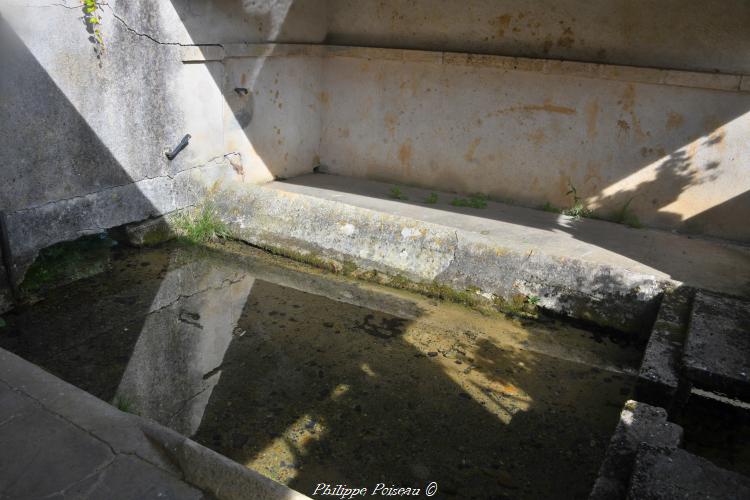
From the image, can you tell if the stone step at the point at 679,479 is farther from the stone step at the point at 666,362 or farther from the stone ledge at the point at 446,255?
the stone ledge at the point at 446,255

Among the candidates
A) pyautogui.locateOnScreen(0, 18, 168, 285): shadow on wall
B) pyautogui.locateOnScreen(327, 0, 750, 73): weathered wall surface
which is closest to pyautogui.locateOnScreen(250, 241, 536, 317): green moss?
pyautogui.locateOnScreen(0, 18, 168, 285): shadow on wall

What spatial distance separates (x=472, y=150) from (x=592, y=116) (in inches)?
56.8

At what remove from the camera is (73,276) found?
538 cm

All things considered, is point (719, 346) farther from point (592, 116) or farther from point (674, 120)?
point (592, 116)

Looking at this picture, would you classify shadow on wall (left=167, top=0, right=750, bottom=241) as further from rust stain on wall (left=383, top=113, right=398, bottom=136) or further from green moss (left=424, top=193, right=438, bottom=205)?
green moss (left=424, top=193, right=438, bottom=205)

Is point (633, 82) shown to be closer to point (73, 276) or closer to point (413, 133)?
point (413, 133)

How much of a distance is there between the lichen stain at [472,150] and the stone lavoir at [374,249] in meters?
0.13

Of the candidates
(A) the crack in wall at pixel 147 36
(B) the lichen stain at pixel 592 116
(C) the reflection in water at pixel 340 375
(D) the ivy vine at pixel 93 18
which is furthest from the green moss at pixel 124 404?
(B) the lichen stain at pixel 592 116

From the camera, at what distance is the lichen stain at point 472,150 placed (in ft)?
23.2

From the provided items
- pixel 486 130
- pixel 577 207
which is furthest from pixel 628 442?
pixel 486 130

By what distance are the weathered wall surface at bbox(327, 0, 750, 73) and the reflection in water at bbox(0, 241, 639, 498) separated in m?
3.20

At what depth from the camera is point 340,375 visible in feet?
13.6

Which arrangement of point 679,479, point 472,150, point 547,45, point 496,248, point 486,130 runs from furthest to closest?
1. point 472,150
2. point 486,130
3. point 547,45
4. point 496,248
5. point 679,479

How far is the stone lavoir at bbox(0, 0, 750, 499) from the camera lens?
3217 mm
